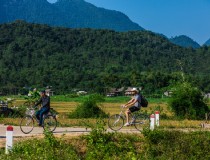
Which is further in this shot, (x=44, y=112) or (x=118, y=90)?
(x=118, y=90)

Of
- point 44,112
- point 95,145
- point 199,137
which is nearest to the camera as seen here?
point 95,145

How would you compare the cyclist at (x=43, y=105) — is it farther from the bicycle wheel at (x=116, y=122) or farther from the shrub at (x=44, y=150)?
the shrub at (x=44, y=150)

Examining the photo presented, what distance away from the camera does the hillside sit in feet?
444

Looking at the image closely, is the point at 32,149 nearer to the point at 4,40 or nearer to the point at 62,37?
the point at 4,40

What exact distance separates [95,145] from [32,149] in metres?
2.09

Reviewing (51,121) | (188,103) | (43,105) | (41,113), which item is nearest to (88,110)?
(188,103)

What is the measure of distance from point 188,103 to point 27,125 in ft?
54.3

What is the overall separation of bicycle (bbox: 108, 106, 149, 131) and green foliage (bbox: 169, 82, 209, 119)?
12.9 m

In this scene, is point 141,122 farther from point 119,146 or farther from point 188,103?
point 188,103

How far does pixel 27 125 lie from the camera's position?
60.5ft

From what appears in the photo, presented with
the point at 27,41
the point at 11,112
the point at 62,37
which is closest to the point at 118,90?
the point at 27,41

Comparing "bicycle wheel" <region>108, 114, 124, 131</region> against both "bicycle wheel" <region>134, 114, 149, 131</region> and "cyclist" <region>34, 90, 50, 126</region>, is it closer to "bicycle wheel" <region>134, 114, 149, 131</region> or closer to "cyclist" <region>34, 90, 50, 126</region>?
"bicycle wheel" <region>134, 114, 149, 131</region>

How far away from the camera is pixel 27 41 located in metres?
167

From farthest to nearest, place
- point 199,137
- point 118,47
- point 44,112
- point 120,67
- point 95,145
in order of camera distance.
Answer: point 118,47 < point 120,67 < point 44,112 < point 199,137 < point 95,145
